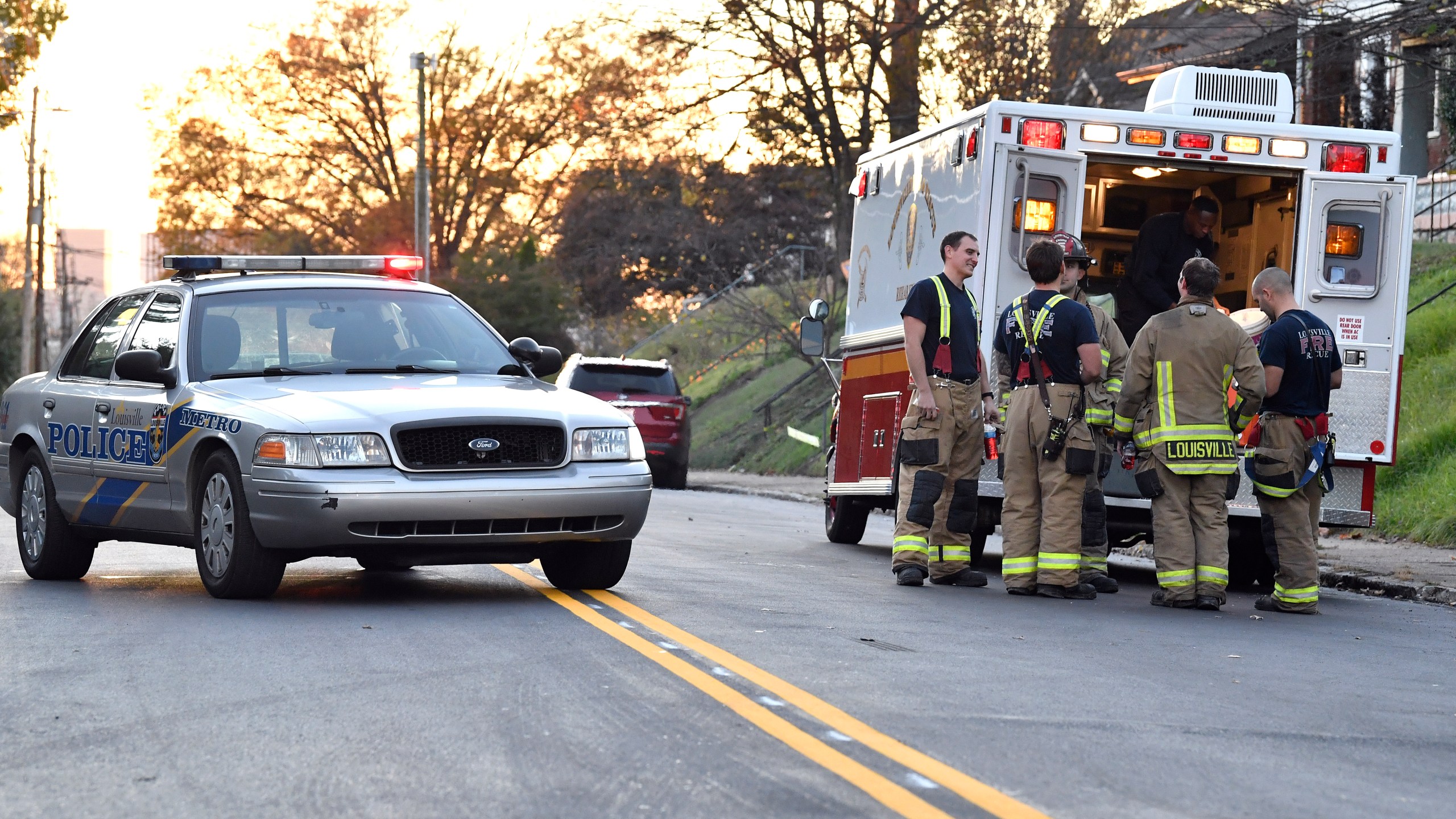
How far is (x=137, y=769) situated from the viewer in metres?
5.50

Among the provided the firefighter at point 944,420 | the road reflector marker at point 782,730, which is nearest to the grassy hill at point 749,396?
the firefighter at point 944,420

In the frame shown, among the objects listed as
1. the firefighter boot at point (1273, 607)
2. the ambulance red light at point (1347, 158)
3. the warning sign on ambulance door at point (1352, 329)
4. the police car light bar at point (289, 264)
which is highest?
the ambulance red light at point (1347, 158)

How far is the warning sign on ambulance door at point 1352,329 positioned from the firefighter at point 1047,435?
249 centimetres

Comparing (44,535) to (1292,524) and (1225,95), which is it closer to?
(1292,524)

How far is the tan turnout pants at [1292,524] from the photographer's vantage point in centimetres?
1047

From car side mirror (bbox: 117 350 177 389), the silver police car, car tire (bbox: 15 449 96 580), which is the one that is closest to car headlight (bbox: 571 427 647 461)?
the silver police car

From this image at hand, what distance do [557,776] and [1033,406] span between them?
578 cm

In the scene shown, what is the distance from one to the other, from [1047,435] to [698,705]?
4540 mm

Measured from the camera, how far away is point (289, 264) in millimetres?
11219

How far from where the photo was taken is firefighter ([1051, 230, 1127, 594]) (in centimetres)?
1056

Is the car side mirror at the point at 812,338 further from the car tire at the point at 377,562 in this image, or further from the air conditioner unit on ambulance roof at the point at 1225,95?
the car tire at the point at 377,562

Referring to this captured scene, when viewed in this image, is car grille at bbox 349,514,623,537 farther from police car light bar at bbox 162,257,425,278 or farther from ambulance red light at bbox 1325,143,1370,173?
ambulance red light at bbox 1325,143,1370,173

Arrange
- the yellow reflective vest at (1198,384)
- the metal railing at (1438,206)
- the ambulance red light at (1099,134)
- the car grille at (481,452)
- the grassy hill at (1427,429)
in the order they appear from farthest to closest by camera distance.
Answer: the metal railing at (1438,206) < the grassy hill at (1427,429) < the ambulance red light at (1099,134) < the yellow reflective vest at (1198,384) < the car grille at (481,452)

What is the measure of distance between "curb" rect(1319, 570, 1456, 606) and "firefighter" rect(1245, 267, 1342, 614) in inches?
52.4
